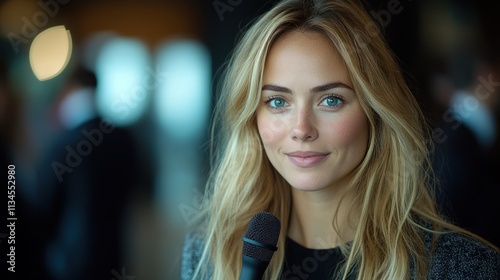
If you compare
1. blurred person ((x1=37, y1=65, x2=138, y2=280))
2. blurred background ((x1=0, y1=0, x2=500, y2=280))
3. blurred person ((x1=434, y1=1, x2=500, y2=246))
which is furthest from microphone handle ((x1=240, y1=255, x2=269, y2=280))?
blurred person ((x1=37, y1=65, x2=138, y2=280))

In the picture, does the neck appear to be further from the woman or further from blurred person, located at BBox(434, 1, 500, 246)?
blurred person, located at BBox(434, 1, 500, 246)

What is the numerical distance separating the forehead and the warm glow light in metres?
1.63

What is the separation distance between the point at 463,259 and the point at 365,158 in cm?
31

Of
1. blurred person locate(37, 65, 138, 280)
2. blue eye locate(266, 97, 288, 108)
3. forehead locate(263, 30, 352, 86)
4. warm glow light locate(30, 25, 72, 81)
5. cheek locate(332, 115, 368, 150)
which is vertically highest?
warm glow light locate(30, 25, 72, 81)

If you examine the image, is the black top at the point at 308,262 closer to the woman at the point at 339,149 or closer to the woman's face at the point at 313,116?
the woman at the point at 339,149

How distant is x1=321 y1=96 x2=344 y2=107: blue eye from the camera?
1.53 meters

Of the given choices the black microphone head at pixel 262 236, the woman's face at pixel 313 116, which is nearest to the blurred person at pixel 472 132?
the woman's face at pixel 313 116

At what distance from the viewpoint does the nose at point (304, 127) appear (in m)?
1.50

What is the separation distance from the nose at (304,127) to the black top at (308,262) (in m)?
0.29

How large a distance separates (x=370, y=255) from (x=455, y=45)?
2.45 metres

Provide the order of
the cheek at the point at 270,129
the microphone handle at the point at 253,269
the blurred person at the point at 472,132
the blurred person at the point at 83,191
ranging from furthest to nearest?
1. the blurred person at the point at 83,191
2. the blurred person at the point at 472,132
3. the cheek at the point at 270,129
4. the microphone handle at the point at 253,269

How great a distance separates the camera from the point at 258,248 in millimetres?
1144

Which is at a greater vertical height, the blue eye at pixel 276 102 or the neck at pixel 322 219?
the blue eye at pixel 276 102

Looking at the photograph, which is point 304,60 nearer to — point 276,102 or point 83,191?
point 276,102
